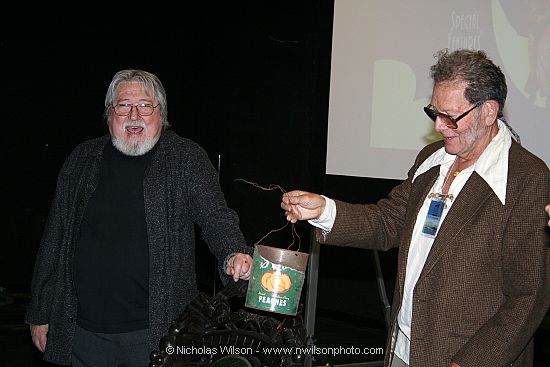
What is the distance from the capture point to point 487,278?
211 cm

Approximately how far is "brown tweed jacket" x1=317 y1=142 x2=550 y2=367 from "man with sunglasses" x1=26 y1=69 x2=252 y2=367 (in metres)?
0.64

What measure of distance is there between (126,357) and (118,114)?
786mm

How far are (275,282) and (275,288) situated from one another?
0.05ft

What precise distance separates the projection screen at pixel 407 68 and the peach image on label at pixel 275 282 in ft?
7.07

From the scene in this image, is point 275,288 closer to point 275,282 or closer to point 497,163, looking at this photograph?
point 275,282

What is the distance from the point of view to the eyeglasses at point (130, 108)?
2.64 m

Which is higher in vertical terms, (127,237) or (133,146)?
(133,146)

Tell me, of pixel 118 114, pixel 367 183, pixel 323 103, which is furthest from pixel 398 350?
pixel 323 103

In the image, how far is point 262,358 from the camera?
183 centimetres

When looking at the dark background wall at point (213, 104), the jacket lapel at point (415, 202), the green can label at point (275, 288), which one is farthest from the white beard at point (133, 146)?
the dark background wall at point (213, 104)

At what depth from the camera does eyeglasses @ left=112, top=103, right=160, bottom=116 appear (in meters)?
2.64

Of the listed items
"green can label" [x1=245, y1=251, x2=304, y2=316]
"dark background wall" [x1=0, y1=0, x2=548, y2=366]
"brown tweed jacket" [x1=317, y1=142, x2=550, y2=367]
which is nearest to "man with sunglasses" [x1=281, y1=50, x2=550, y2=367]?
"brown tweed jacket" [x1=317, y1=142, x2=550, y2=367]

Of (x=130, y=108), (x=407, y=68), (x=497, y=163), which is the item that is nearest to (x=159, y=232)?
(x=130, y=108)

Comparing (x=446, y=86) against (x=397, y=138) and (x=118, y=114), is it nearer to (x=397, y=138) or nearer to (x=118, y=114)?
(x=118, y=114)
